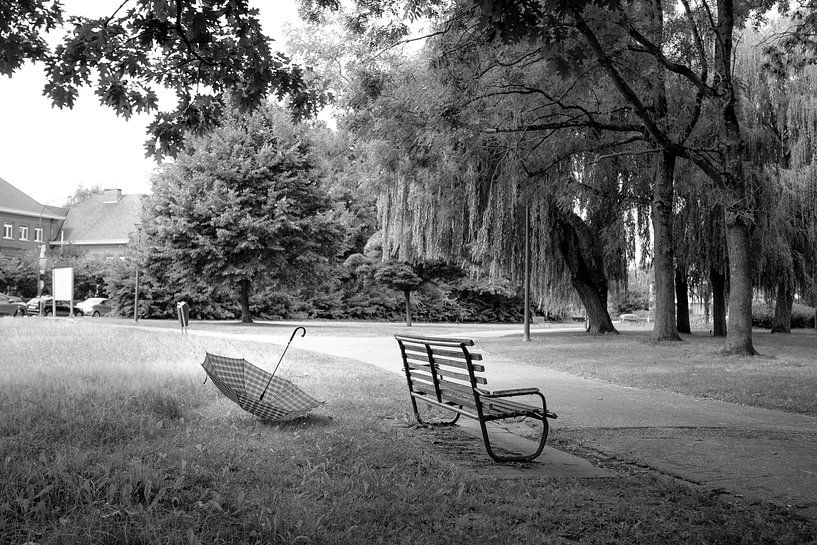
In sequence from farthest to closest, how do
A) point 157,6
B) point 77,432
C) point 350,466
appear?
point 157,6
point 77,432
point 350,466

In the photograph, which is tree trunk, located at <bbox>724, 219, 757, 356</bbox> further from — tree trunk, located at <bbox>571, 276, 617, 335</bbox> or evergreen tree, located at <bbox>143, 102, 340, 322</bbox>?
evergreen tree, located at <bbox>143, 102, 340, 322</bbox>

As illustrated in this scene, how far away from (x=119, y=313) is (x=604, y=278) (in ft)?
91.3

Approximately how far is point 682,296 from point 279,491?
2513 cm

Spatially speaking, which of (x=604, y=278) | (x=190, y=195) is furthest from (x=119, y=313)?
(x=604, y=278)

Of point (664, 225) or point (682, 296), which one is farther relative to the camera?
point (682, 296)

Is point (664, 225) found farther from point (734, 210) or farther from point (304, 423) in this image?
point (304, 423)

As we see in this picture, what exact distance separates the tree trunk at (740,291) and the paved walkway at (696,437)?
5.70m

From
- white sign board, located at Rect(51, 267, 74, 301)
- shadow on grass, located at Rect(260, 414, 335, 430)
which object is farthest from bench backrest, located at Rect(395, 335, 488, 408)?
white sign board, located at Rect(51, 267, 74, 301)

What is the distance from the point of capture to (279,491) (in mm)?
4137

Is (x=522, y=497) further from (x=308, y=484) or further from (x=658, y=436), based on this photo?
(x=658, y=436)

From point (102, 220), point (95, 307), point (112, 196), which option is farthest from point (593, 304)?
point (112, 196)

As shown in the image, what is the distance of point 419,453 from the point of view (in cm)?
549

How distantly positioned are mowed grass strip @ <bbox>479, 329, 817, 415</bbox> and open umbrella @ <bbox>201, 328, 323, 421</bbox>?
20.6 ft

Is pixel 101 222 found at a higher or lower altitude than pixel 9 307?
higher
